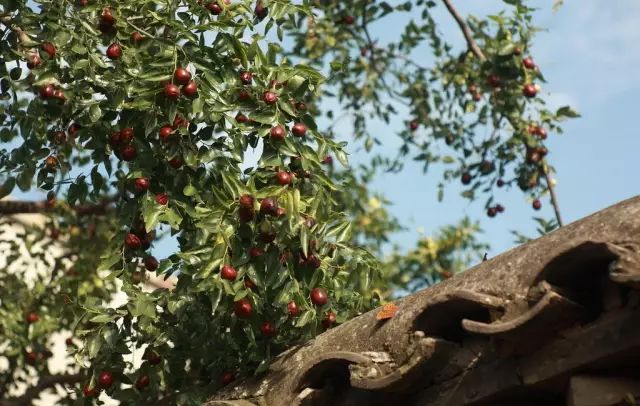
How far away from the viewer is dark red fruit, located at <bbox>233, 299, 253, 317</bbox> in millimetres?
4848

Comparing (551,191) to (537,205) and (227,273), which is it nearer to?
(537,205)

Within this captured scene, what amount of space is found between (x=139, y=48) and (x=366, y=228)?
831 cm

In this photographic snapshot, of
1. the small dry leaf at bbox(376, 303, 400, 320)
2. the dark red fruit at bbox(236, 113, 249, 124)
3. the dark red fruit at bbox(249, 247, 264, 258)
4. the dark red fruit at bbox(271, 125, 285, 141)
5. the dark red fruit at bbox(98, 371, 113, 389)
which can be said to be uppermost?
the dark red fruit at bbox(236, 113, 249, 124)

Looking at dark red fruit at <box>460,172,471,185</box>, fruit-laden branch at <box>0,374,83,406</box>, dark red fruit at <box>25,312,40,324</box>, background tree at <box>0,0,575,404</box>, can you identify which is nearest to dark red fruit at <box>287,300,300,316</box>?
background tree at <box>0,0,575,404</box>

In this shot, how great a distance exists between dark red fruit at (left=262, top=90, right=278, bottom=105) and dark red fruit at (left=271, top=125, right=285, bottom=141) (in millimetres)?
124

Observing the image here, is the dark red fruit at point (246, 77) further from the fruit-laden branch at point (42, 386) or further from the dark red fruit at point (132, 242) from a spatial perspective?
the fruit-laden branch at point (42, 386)

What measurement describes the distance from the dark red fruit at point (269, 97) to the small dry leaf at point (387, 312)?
1.25 meters

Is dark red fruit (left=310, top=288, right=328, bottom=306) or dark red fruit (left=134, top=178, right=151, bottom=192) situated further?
dark red fruit (left=134, top=178, right=151, bottom=192)

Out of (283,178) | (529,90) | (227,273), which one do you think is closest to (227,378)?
(227,273)

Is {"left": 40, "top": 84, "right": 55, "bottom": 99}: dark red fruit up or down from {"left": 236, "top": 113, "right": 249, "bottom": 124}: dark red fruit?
up

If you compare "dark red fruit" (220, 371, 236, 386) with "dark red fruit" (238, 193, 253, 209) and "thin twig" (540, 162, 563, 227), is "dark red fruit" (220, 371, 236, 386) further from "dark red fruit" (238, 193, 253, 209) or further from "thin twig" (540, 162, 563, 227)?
"thin twig" (540, 162, 563, 227)

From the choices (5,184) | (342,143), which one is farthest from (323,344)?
(5,184)

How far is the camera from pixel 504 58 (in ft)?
26.2

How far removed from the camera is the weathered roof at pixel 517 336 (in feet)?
10.7
